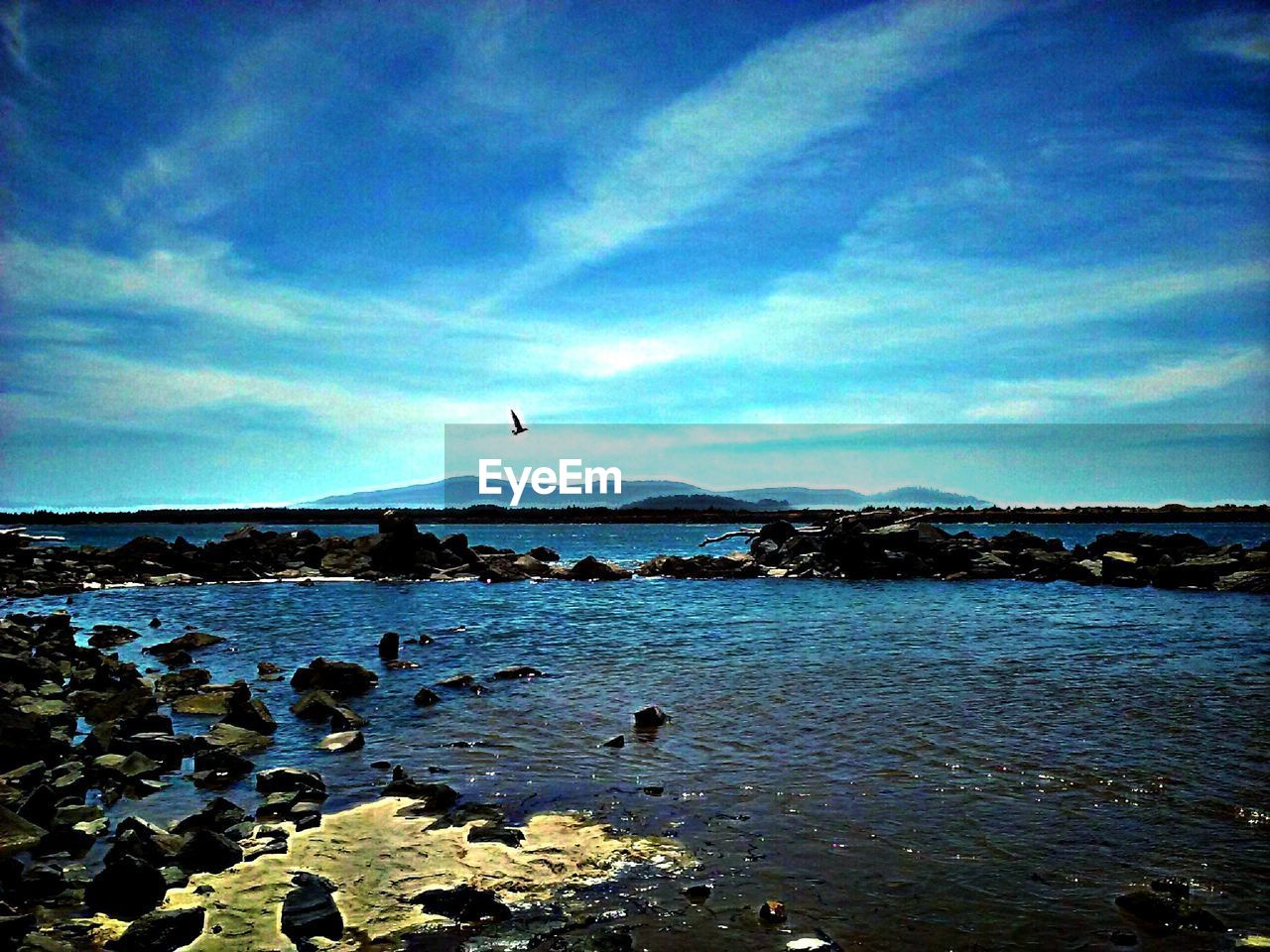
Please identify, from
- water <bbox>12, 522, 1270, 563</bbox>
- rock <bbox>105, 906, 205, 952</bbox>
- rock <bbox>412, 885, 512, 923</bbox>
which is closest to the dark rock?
rock <bbox>412, 885, 512, 923</bbox>

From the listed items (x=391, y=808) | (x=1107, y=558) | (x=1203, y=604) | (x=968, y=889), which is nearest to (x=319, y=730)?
(x=391, y=808)

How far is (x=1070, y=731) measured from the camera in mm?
14922

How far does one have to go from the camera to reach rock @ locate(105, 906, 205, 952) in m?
7.44

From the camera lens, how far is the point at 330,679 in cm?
1973

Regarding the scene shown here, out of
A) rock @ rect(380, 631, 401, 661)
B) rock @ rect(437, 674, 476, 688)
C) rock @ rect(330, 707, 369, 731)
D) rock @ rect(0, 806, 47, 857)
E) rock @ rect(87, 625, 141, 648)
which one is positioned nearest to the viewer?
rock @ rect(0, 806, 47, 857)

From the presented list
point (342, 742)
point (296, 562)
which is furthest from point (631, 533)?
point (342, 742)

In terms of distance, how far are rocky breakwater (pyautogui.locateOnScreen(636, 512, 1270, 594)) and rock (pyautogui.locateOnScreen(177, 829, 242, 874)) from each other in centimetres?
4656

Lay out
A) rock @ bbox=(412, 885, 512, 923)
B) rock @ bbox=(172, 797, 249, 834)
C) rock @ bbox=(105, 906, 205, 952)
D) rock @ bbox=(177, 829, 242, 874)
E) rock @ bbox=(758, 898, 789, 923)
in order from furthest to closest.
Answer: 1. rock @ bbox=(172, 797, 249, 834)
2. rock @ bbox=(177, 829, 242, 874)
3. rock @ bbox=(412, 885, 512, 923)
4. rock @ bbox=(758, 898, 789, 923)
5. rock @ bbox=(105, 906, 205, 952)

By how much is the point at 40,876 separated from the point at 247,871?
2090mm

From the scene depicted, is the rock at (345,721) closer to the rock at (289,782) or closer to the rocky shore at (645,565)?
the rock at (289,782)

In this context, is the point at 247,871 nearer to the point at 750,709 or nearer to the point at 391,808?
the point at 391,808

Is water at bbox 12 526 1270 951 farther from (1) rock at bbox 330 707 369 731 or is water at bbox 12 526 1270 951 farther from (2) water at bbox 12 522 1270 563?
(2) water at bbox 12 522 1270 563

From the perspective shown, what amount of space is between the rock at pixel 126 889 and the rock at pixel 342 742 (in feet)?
19.2

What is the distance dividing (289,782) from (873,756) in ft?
31.4
